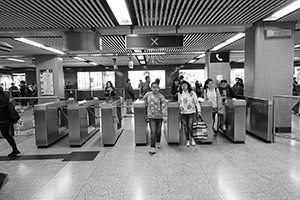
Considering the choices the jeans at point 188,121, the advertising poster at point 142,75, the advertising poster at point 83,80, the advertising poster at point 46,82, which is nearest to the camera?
the jeans at point 188,121

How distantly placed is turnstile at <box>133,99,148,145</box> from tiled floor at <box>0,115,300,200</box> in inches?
8.1

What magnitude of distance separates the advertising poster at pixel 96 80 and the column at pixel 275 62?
45.3 feet

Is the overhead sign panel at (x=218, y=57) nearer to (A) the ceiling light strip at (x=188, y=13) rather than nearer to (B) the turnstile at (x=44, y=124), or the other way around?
(A) the ceiling light strip at (x=188, y=13)

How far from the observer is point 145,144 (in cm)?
473

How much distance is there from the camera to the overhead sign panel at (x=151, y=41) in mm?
5164

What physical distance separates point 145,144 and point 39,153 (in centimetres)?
229

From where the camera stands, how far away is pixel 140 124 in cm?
476

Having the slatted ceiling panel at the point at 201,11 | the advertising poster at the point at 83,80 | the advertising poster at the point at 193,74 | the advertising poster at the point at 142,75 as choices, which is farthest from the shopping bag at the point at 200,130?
the advertising poster at the point at 83,80

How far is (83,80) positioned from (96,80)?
3.74ft

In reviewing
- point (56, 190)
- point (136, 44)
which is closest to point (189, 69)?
point (136, 44)

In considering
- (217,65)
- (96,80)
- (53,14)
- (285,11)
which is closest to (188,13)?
(285,11)

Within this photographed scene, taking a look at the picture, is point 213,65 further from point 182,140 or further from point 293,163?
point 293,163

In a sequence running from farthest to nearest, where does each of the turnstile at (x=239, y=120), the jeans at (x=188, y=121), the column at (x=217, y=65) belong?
the column at (x=217, y=65) < the turnstile at (x=239, y=120) < the jeans at (x=188, y=121)

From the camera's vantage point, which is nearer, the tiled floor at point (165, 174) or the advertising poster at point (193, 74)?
the tiled floor at point (165, 174)
